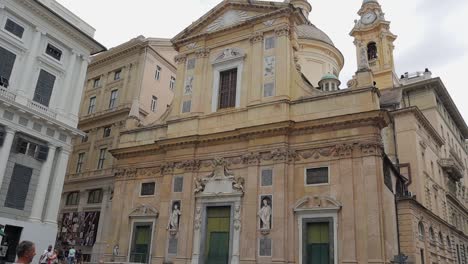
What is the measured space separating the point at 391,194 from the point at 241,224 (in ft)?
27.5

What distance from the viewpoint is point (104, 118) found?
119ft

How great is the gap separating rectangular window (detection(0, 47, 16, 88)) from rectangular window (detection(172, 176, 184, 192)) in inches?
432

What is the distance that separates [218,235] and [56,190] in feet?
33.4

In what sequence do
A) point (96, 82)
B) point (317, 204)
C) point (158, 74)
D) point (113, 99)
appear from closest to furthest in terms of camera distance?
1. point (317, 204)
2. point (113, 99)
3. point (158, 74)
4. point (96, 82)

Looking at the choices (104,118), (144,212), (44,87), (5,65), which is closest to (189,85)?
(144,212)

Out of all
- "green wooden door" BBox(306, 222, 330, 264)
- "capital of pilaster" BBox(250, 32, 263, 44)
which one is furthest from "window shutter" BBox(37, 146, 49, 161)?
"green wooden door" BBox(306, 222, 330, 264)

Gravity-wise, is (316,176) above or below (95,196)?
below

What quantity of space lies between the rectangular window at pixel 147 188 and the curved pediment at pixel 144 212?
863 mm

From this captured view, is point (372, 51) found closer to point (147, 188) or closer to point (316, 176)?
point (316, 176)

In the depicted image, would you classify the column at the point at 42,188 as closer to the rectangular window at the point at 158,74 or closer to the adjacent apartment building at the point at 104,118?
the adjacent apartment building at the point at 104,118

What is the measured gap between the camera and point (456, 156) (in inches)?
1768

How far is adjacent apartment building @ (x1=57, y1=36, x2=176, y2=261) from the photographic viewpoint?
3316cm

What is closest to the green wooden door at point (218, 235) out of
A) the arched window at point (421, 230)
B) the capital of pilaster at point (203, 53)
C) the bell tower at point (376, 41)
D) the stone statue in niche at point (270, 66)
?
the stone statue in niche at point (270, 66)

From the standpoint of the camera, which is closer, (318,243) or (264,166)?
(318,243)
